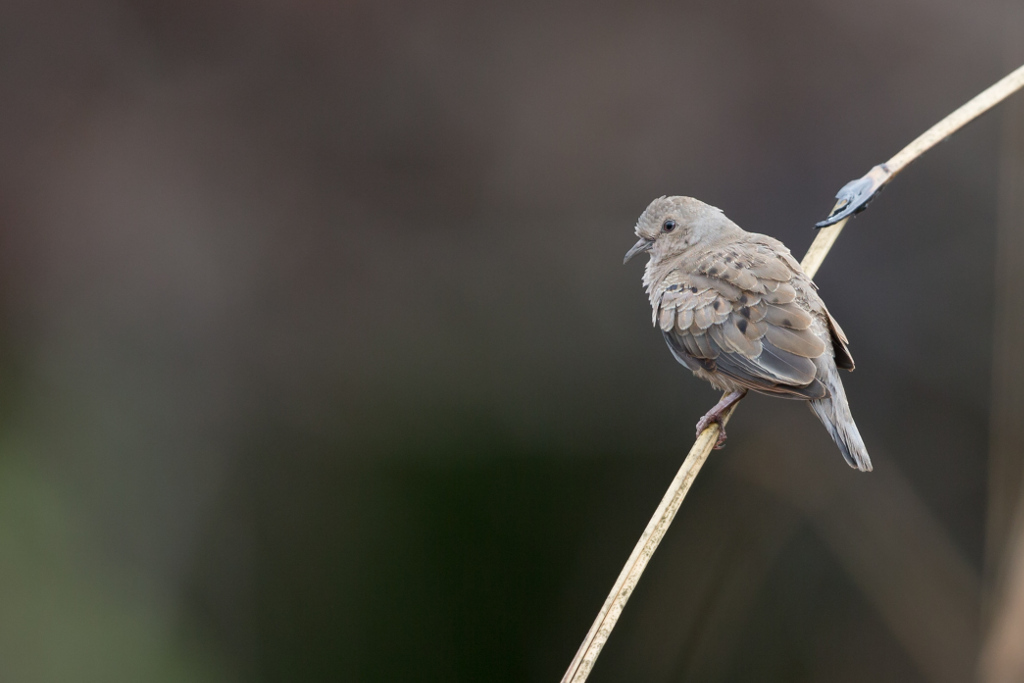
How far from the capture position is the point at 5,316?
16.4 feet

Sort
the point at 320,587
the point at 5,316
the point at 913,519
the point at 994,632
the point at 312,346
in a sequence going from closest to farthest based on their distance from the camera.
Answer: the point at 994,632, the point at 913,519, the point at 320,587, the point at 5,316, the point at 312,346

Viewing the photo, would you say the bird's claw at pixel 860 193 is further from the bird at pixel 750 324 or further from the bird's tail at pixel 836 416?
the bird's tail at pixel 836 416

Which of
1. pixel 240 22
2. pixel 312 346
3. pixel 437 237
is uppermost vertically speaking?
pixel 240 22

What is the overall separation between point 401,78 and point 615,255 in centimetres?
182

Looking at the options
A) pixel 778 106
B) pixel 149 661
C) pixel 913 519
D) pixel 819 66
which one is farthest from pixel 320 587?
pixel 819 66

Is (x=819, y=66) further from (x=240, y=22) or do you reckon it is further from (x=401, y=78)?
(x=240, y=22)

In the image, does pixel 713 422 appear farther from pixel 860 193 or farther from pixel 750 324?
pixel 860 193

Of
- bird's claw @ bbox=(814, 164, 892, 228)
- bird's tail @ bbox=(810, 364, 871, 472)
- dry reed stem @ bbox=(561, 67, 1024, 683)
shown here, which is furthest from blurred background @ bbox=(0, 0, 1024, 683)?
bird's claw @ bbox=(814, 164, 892, 228)

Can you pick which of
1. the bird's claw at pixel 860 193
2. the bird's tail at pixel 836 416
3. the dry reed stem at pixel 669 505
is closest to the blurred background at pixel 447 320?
the bird's tail at pixel 836 416

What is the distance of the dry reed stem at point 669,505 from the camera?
2008 millimetres

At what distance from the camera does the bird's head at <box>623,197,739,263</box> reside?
373 cm

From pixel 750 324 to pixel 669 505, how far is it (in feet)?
3.68

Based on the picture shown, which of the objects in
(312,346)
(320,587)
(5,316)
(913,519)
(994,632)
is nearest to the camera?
(994,632)

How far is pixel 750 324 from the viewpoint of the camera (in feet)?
10.4
